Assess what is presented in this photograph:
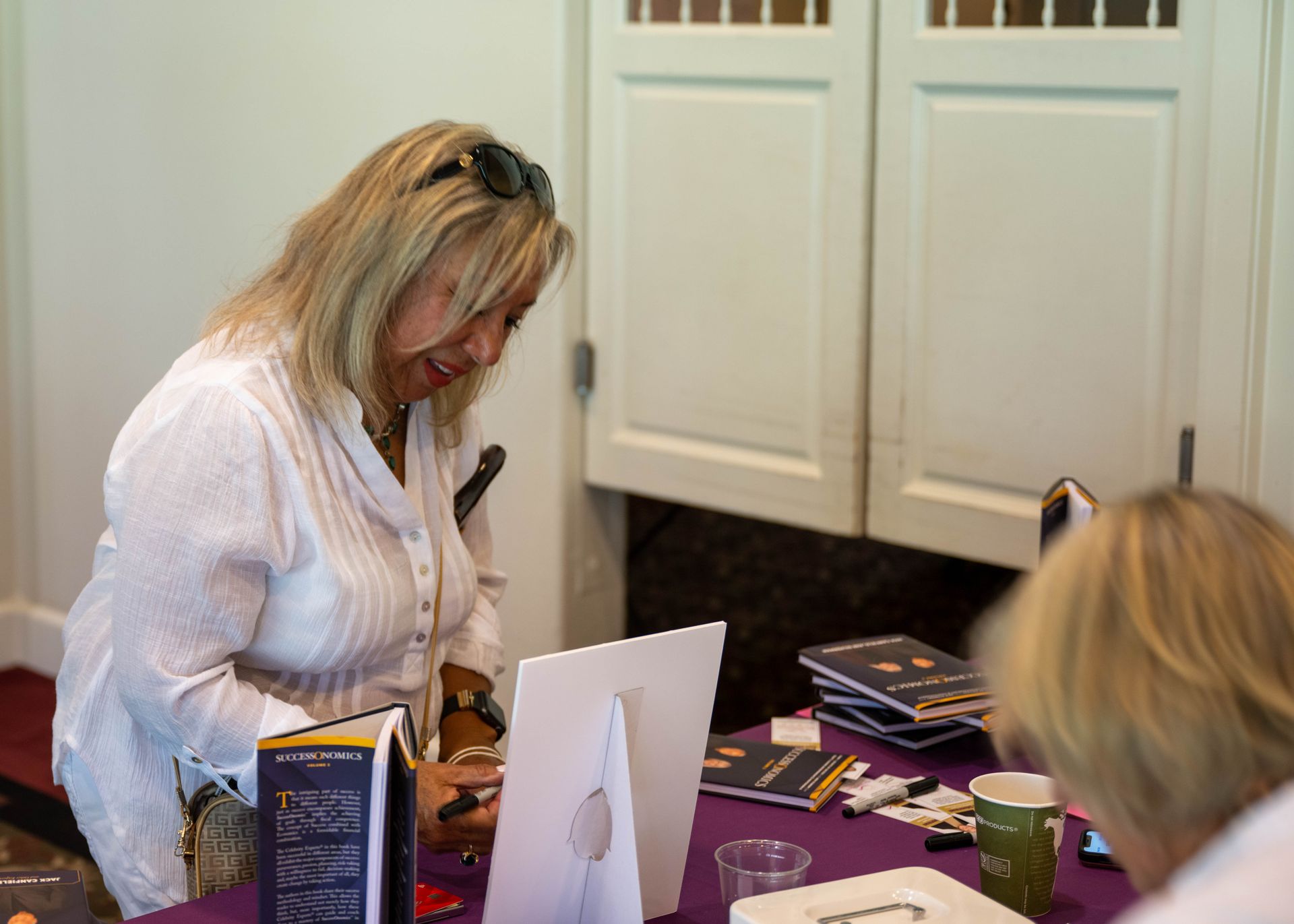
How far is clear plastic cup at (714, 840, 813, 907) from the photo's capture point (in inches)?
56.6

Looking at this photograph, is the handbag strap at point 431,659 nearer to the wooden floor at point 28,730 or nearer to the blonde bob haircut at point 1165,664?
the blonde bob haircut at point 1165,664

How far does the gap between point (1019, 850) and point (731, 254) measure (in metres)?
1.77

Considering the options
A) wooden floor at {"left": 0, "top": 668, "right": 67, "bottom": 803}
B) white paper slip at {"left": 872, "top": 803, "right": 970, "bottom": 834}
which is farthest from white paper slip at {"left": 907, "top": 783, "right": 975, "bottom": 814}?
wooden floor at {"left": 0, "top": 668, "right": 67, "bottom": 803}

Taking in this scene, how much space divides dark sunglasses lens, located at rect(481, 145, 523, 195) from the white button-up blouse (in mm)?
307

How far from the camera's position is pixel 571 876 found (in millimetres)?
1399

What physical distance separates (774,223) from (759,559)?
156 centimetres

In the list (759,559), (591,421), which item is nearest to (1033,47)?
(591,421)

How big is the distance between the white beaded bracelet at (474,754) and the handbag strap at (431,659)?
0.04 meters

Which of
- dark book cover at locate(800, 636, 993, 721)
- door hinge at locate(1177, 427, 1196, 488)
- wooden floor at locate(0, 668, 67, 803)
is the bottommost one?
wooden floor at locate(0, 668, 67, 803)

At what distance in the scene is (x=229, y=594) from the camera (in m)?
1.55

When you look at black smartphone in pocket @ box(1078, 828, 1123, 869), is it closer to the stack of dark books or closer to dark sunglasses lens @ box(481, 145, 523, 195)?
the stack of dark books

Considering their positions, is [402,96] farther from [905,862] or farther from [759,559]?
[905,862]

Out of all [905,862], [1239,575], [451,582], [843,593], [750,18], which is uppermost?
[750,18]

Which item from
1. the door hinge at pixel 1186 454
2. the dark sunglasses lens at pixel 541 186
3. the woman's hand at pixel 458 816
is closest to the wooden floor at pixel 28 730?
the woman's hand at pixel 458 816
